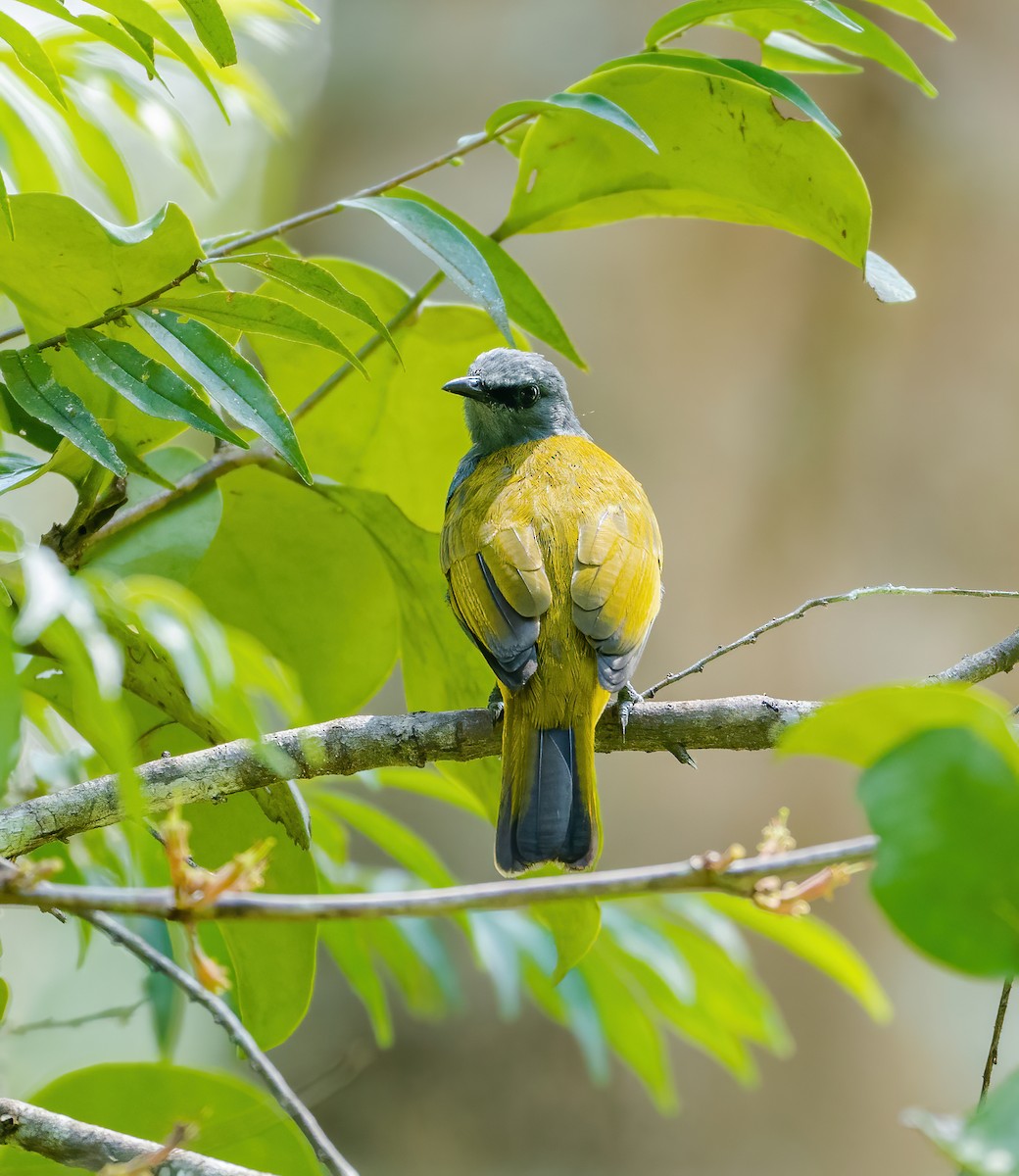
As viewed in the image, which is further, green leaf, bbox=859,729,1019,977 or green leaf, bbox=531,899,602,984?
green leaf, bbox=531,899,602,984

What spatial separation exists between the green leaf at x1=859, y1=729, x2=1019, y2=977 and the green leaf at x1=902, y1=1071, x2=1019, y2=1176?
0.07 metres

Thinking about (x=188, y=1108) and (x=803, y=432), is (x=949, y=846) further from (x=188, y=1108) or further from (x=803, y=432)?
(x=803, y=432)

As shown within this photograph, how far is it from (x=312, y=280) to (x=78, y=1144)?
0.99 meters

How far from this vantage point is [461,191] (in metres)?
4.60

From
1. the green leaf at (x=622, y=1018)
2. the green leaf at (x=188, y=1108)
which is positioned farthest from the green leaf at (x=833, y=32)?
the green leaf at (x=622, y=1018)

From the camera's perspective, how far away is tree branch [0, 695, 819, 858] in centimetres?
130

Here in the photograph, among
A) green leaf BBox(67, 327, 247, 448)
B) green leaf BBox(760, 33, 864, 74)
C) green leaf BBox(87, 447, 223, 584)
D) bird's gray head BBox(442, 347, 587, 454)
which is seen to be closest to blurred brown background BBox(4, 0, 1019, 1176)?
bird's gray head BBox(442, 347, 587, 454)

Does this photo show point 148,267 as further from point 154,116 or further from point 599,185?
point 154,116

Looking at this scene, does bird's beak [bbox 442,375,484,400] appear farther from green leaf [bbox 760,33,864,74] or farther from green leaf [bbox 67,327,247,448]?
green leaf [bbox 67,327,247,448]

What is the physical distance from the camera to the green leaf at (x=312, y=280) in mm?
1342

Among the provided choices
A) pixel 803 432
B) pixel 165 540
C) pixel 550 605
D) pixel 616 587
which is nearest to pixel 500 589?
pixel 550 605

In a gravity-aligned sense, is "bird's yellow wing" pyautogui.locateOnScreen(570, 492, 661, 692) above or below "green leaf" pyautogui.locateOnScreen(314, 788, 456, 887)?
above

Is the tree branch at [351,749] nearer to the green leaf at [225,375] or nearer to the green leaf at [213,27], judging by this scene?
the green leaf at [225,375]

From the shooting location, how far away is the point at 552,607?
2217 millimetres
